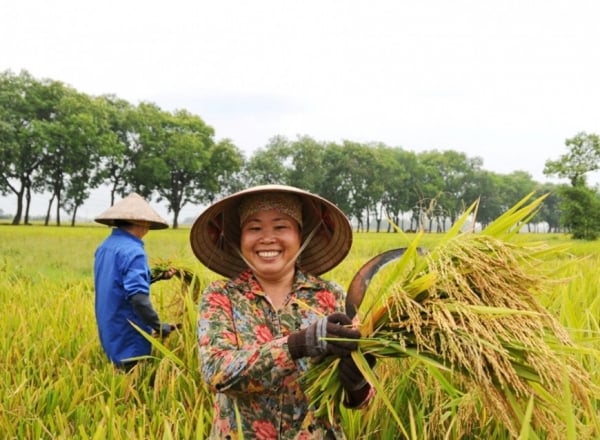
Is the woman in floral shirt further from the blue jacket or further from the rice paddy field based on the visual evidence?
the blue jacket

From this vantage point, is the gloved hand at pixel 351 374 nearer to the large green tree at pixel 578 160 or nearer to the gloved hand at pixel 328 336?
the gloved hand at pixel 328 336

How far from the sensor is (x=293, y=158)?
6538 cm

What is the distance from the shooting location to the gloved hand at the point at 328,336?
1280 mm

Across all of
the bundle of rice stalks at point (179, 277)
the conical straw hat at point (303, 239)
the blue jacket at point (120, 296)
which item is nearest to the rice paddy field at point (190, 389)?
the bundle of rice stalks at point (179, 277)

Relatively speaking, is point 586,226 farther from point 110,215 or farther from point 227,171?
point 227,171

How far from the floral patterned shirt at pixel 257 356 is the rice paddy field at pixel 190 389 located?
0.14 metres

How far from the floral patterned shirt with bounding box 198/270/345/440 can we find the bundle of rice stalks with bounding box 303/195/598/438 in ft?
0.48

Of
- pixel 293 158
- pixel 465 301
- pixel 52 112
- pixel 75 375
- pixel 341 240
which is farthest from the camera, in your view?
pixel 293 158

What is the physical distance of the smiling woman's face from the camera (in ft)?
5.61

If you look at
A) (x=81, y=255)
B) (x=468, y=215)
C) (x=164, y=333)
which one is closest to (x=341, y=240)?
(x=468, y=215)

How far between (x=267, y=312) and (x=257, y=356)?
0.31m

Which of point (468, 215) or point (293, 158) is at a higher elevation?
point (293, 158)

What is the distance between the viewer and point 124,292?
129 inches

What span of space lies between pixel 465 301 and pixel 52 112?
45.6 meters
